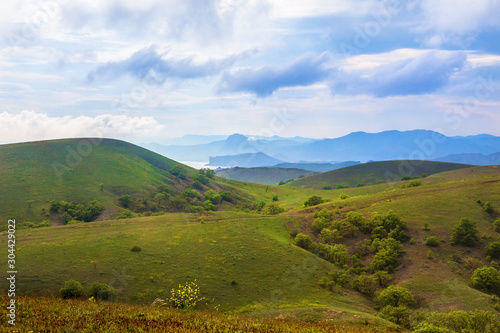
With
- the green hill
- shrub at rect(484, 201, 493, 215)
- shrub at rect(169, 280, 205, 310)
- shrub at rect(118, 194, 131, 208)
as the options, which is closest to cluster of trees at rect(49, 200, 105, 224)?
the green hill

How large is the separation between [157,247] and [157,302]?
21.1 m

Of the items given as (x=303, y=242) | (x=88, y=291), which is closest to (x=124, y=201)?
(x=303, y=242)

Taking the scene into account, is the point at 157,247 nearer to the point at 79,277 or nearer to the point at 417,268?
the point at 79,277

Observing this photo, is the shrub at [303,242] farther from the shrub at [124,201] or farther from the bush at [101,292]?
the shrub at [124,201]

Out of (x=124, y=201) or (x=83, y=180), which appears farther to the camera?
(x=83, y=180)

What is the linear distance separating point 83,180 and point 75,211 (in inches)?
1269

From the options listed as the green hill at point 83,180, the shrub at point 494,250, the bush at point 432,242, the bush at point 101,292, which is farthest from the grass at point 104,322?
the green hill at point 83,180

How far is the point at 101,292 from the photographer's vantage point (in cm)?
3566

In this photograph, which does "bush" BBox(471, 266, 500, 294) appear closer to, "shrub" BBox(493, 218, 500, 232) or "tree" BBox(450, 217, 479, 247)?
"tree" BBox(450, 217, 479, 247)

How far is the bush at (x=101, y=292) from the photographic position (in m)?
35.2

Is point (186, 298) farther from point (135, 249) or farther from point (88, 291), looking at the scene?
point (135, 249)

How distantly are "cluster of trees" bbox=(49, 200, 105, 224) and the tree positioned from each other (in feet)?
334

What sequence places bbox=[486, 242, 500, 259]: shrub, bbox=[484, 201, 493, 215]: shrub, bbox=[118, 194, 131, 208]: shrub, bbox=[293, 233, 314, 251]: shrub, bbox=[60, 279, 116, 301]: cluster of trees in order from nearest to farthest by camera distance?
bbox=[60, 279, 116, 301]: cluster of trees < bbox=[486, 242, 500, 259]: shrub < bbox=[293, 233, 314, 251]: shrub < bbox=[484, 201, 493, 215]: shrub < bbox=[118, 194, 131, 208]: shrub

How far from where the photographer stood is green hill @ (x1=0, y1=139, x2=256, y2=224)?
101925 millimetres
